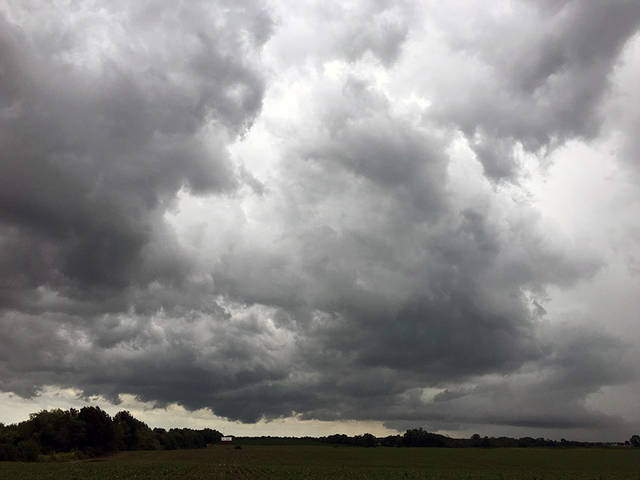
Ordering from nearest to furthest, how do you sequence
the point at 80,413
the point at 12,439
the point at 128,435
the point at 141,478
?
the point at 141,478 → the point at 12,439 → the point at 80,413 → the point at 128,435

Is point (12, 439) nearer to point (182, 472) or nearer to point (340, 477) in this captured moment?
point (182, 472)

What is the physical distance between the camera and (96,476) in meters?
69.6

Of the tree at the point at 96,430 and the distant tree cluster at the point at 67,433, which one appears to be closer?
the distant tree cluster at the point at 67,433

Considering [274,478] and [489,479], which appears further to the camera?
[489,479]

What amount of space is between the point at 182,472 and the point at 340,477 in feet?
78.8

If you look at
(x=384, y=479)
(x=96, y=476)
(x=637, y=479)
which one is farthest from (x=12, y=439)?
(x=637, y=479)

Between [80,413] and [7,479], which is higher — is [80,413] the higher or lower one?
the higher one

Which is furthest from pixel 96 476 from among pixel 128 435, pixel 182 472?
pixel 128 435

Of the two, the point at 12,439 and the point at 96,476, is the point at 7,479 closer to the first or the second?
the point at 96,476

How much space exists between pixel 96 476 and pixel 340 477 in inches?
1308

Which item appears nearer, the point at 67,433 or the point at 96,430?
the point at 67,433

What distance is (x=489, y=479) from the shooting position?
76.7 metres

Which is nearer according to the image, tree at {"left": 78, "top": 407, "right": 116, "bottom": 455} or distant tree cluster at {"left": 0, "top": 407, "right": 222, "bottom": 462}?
distant tree cluster at {"left": 0, "top": 407, "right": 222, "bottom": 462}

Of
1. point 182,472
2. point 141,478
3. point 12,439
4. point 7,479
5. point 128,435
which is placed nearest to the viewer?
point 7,479
